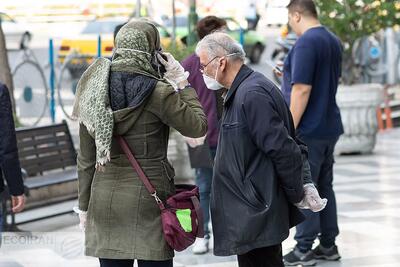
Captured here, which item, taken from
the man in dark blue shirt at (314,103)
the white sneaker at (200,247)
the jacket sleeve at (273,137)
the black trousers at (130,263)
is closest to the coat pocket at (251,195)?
the jacket sleeve at (273,137)

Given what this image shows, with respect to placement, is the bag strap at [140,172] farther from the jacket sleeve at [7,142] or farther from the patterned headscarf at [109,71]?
the jacket sleeve at [7,142]

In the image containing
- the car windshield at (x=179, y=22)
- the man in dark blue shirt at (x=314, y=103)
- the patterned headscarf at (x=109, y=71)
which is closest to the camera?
the patterned headscarf at (x=109, y=71)

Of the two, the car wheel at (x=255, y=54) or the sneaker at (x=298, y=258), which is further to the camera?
the car wheel at (x=255, y=54)

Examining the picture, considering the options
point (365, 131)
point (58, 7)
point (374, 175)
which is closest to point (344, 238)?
point (374, 175)

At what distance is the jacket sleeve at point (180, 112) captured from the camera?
14.6ft

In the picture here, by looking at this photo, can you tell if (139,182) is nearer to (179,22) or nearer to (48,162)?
(48,162)

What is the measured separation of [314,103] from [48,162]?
3144mm

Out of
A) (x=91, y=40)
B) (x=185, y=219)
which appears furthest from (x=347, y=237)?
(x=91, y=40)

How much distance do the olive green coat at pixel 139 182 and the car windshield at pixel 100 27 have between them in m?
18.4

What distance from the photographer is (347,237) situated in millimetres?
7895

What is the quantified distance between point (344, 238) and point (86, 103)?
3902 mm

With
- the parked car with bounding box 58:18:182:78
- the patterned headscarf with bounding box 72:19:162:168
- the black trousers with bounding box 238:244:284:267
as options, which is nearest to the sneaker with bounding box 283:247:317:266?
the black trousers with bounding box 238:244:284:267

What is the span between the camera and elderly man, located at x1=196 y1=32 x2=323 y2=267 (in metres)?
4.58

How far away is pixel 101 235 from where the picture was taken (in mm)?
4547
